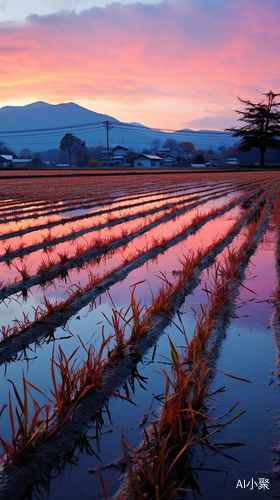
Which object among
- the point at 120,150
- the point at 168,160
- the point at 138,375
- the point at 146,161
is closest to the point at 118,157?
the point at 120,150

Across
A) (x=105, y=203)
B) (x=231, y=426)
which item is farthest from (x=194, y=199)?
(x=231, y=426)

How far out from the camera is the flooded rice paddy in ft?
5.24

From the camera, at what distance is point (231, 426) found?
6.19 ft

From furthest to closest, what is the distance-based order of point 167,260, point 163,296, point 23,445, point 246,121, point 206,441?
point 246,121
point 167,260
point 163,296
point 206,441
point 23,445

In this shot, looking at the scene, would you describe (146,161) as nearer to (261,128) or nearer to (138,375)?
(261,128)

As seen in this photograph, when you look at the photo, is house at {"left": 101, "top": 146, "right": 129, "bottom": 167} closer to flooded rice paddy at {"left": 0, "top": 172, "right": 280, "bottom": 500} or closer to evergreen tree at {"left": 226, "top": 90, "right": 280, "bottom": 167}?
evergreen tree at {"left": 226, "top": 90, "right": 280, "bottom": 167}

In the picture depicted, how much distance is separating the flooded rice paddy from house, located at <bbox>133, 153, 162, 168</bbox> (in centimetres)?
7096

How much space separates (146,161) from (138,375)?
7513 centimetres

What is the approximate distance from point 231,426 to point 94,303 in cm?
205

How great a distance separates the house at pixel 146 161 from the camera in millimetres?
74688

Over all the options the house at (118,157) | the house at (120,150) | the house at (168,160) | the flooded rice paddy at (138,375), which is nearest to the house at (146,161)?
the house at (118,157)

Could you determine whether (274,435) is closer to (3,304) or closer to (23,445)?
(23,445)

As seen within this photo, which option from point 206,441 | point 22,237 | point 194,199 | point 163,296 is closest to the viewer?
point 206,441

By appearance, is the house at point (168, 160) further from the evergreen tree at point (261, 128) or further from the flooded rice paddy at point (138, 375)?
the flooded rice paddy at point (138, 375)
